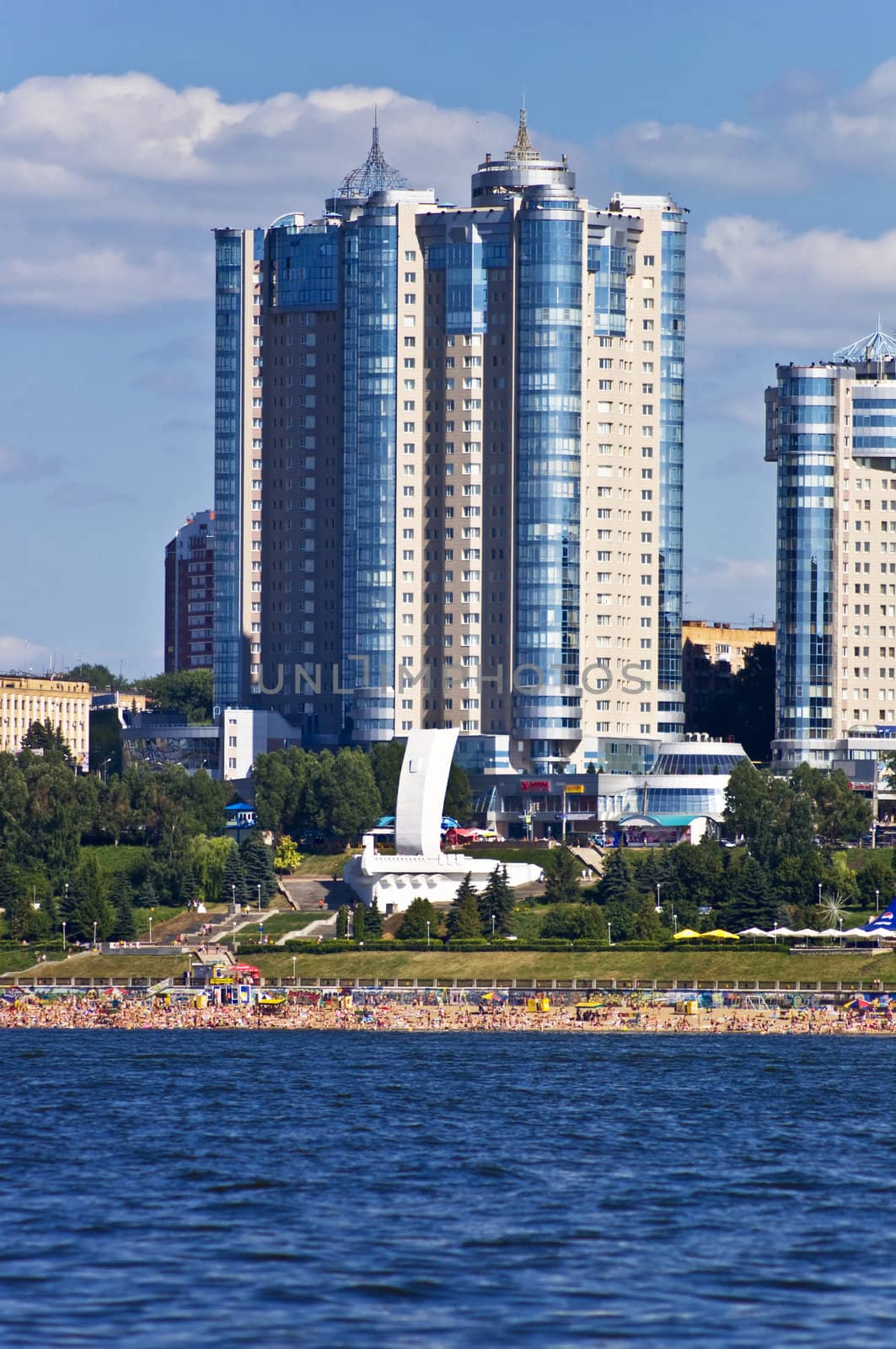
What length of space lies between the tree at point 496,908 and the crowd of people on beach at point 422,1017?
1094 inches

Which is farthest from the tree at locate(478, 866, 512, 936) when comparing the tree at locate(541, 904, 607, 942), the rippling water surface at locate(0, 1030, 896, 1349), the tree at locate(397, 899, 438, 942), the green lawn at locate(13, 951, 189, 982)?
the rippling water surface at locate(0, 1030, 896, 1349)

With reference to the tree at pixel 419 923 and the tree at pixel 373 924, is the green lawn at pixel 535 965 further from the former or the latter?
the tree at pixel 373 924

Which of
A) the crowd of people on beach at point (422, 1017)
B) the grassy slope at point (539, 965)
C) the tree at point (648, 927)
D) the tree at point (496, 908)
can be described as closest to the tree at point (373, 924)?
the grassy slope at point (539, 965)

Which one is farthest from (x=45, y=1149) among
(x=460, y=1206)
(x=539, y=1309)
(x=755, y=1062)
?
(x=755, y=1062)

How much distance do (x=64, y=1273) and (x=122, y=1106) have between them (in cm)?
4374

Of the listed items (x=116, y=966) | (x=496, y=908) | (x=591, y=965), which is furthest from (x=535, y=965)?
(x=116, y=966)

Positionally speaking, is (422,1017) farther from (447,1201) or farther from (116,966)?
(447,1201)

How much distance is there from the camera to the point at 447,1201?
90062 mm

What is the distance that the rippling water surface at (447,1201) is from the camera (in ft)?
233

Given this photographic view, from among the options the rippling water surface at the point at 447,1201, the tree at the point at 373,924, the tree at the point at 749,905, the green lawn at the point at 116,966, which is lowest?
the rippling water surface at the point at 447,1201

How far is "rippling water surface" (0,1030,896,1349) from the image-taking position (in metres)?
71.1

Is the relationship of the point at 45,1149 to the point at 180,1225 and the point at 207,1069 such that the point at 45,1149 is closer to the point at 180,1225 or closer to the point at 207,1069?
the point at 180,1225

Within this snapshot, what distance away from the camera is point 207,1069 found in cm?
13750

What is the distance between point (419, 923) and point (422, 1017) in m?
33.9
